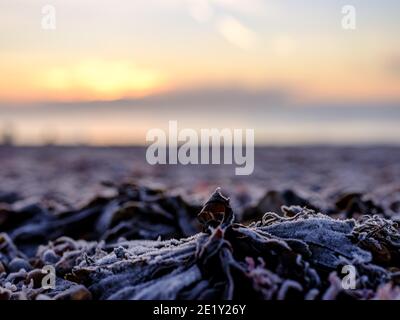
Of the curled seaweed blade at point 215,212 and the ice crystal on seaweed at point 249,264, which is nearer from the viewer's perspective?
the ice crystal on seaweed at point 249,264

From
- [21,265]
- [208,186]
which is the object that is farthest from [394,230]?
[208,186]

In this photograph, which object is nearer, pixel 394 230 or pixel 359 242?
pixel 359 242

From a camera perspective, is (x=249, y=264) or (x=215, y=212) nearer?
(x=249, y=264)

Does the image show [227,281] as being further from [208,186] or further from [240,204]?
[208,186]

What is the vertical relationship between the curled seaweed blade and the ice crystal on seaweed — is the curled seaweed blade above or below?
above

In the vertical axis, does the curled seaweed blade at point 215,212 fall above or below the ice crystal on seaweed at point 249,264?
above

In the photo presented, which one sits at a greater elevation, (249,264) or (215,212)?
(215,212)

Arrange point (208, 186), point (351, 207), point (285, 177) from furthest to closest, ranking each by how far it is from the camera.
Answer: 1. point (285, 177)
2. point (208, 186)
3. point (351, 207)

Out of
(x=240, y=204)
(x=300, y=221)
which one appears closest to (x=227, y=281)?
(x=300, y=221)

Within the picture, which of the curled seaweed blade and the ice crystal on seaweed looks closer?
the ice crystal on seaweed
